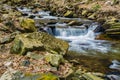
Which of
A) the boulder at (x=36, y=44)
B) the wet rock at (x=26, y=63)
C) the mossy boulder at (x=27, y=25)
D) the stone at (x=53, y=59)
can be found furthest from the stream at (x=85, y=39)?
the wet rock at (x=26, y=63)

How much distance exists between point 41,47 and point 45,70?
165 centimetres

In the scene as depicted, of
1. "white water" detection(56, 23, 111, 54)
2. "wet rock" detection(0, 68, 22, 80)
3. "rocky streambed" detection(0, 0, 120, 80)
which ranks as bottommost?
"white water" detection(56, 23, 111, 54)

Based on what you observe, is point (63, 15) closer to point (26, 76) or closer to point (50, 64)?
point (50, 64)

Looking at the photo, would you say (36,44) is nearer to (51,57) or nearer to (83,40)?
(51,57)

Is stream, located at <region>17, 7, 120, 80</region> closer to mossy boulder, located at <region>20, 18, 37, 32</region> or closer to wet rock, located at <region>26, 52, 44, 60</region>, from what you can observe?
mossy boulder, located at <region>20, 18, 37, 32</region>

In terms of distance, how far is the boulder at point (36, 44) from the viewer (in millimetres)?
9623

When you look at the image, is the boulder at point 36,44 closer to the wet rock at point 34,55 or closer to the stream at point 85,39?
the wet rock at point 34,55

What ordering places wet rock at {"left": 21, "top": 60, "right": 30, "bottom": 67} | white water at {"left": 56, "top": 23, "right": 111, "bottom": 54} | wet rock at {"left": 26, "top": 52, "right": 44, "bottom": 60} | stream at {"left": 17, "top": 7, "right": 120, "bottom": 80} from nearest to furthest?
Result: 1. wet rock at {"left": 21, "top": 60, "right": 30, "bottom": 67}
2. wet rock at {"left": 26, "top": 52, "right": 44, "bottom": 60}
3. stream at {"left": 17, "top": 7, "right": 120, "bottom": 80}
4. white water at {"left": 56, "top": 23, "right": 111, "bottom": 54}

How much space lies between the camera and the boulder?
31.6ft

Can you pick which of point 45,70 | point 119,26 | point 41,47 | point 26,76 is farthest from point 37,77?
point 119,26

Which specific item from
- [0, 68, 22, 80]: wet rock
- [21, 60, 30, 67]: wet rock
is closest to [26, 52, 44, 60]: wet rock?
[21, 60, 30, 67]: wet rock

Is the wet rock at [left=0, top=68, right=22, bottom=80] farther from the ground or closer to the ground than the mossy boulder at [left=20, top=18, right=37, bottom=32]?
farther from the ground

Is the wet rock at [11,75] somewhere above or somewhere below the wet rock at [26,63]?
above

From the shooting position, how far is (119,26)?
55.5ft
